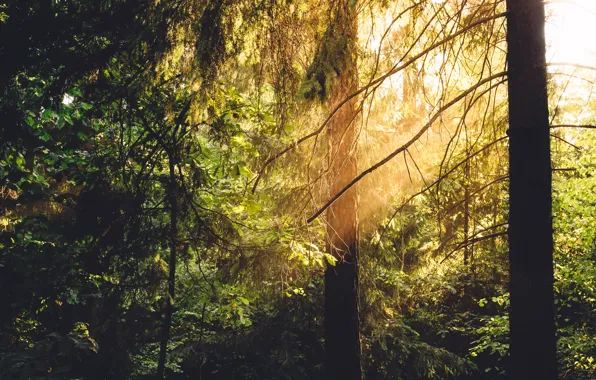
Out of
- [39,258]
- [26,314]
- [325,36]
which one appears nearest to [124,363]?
[26,314]

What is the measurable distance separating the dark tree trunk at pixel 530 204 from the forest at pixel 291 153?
0.01 m

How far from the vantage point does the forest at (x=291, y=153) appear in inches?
119

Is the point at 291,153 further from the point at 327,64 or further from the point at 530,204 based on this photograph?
the point at 530,204

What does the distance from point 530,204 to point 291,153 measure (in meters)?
2.66

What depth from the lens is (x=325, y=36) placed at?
3.32 m

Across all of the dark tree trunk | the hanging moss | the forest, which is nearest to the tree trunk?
the forest

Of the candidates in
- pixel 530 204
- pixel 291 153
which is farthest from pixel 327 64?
pixel 291 153

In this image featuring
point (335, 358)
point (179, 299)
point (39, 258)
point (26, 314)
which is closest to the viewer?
point (39, 258)

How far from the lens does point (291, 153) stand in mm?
5020

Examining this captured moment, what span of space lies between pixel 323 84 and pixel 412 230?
725cm

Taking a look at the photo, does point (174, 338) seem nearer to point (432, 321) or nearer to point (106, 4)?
point (432, 321)

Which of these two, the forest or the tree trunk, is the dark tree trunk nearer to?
the forest

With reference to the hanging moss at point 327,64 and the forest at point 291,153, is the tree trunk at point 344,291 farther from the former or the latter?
the hanging moss at point 327,64

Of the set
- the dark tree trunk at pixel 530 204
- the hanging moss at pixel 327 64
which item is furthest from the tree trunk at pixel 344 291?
the dark tree trunk at pixel 530 204
